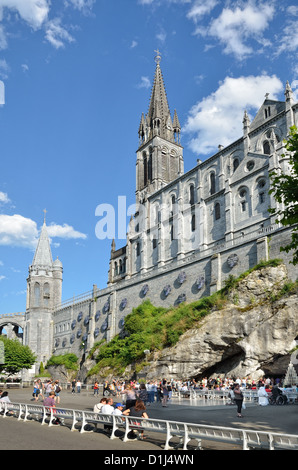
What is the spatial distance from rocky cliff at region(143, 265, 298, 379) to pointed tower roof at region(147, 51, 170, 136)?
52110 mm

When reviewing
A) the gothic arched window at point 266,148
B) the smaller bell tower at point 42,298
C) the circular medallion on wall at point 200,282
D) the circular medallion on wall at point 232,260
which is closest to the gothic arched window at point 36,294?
the smaller bell tower at point 42,298

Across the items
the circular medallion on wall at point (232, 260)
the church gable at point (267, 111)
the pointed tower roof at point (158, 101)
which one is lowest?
the circular medallion on wall at point (232, 260)

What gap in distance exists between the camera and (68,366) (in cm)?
5722

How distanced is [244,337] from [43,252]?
5242cm

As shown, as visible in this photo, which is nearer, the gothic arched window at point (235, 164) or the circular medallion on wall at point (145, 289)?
the circular medallion on wall at point (145, 289)

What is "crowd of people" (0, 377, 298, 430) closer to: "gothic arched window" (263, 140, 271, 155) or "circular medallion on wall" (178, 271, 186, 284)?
"circular medallion on wall" (178, 271, 186, 284)

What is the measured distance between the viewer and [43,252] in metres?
77.9

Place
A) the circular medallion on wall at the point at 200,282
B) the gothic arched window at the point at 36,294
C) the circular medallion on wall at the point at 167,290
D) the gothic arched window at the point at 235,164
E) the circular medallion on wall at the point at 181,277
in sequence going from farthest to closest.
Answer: the gothic arched window at the point at 36,294 → the gothic arched window at the point at 235,164 → the circular medallion on wall at the point at 167,290 → the circular medallion on wall at the point at 181,277 → the circular medallion on wall at the point at 200,282

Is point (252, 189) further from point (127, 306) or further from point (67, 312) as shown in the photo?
point (67, 312)

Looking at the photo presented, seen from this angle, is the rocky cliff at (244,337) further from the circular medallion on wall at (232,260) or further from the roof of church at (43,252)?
the roof of church at (43,252)

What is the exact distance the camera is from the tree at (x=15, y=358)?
194 ft

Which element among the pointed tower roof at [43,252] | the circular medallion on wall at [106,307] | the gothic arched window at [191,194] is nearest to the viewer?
the circular medallion on wall at [106,307]

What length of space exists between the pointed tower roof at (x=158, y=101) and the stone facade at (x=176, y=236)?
0.38 m

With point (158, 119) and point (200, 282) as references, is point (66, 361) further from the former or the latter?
point (158, 119)
